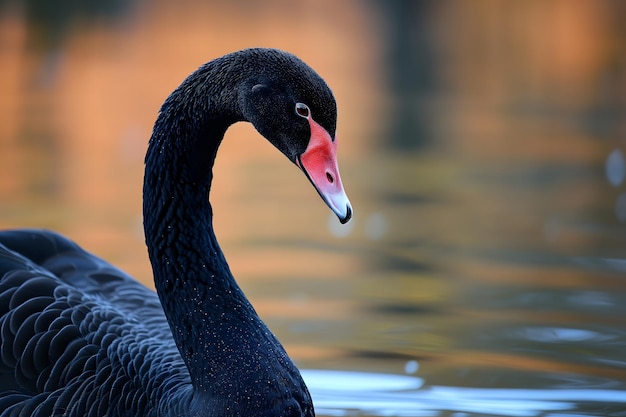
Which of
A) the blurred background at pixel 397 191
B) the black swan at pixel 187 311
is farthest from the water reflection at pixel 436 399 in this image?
the black swan at pixel 187 311

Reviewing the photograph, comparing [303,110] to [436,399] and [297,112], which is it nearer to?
[297,112]

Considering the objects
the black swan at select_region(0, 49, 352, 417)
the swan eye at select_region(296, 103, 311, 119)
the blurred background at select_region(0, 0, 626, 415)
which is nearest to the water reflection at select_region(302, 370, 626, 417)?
the blurred background at select_region(0, 0, 626, 415)

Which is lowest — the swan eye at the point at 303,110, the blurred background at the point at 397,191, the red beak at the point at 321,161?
the red beak at the point at 321,161

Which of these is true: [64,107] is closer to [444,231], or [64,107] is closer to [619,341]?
[444,231]

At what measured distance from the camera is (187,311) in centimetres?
399

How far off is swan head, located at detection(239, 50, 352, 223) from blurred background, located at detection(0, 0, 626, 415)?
5.31ft

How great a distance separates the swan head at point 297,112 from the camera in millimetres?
3590

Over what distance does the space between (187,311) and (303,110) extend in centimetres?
85

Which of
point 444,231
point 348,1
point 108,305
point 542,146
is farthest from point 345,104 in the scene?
point 348,1

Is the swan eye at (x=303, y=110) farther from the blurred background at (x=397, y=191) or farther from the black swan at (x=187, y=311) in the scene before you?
the blurred background at (x=397, y=191)

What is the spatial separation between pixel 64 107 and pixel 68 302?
931cm

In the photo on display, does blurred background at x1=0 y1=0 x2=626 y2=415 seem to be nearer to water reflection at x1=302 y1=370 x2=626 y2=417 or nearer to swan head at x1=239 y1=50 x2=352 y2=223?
water reflection at x1=302 y1=370 x2=626 y2=417

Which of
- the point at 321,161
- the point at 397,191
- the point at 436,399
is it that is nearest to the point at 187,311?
the point at 321,161

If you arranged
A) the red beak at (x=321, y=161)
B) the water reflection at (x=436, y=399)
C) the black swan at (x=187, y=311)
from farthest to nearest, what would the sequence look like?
the water reflection at (x=436, y=399)
the black swan at (x=187, y=311)
the red beak at (x=321, y=161)
